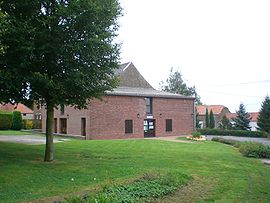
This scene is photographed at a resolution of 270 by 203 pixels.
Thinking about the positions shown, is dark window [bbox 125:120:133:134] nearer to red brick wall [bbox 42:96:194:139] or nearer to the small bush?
red brick wall [bbox 42:96:194:139]

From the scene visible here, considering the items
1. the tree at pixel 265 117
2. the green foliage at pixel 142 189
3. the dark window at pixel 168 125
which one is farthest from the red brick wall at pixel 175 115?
the green foliage at pixel 142 189

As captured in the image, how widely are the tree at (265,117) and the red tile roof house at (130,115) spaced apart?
12.1 m

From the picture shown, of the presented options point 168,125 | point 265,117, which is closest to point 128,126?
point 168,125

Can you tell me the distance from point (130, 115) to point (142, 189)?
2853 centimetres

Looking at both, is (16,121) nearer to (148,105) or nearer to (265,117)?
(148,105)

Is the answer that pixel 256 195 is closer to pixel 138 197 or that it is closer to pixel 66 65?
pixel 138 197

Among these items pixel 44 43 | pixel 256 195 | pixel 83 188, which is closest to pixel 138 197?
pixel 83 188

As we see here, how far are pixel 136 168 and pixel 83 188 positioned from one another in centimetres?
388

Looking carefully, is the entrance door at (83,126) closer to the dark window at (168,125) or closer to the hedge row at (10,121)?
the dark window at (168,125)

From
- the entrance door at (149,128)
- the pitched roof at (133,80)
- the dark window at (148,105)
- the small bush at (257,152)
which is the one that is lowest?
the small bush at (257,152)

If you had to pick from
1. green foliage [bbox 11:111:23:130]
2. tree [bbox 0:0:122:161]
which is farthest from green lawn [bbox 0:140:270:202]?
green foliage [bbox 11:111:23:130]

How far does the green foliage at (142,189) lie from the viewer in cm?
749

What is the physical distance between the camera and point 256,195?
9148mm

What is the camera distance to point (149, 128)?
3984 cm
